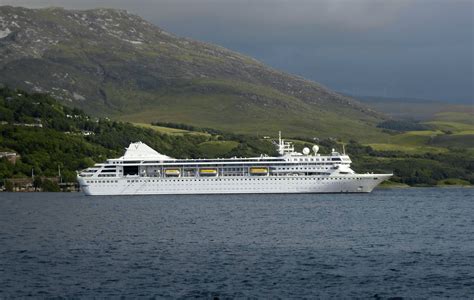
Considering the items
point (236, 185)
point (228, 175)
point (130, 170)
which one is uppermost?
point (130, 170)

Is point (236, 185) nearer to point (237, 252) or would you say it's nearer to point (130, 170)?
point (130, 170)

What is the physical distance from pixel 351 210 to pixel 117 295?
69.7 m

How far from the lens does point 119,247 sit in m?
79.9

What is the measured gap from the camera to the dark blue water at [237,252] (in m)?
60.1

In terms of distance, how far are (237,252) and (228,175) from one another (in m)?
97.8

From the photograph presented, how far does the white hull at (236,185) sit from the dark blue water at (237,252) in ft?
126

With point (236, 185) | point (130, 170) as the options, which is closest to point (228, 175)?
point (236, 185)

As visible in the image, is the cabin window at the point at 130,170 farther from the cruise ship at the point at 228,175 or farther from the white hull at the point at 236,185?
the white hull at the point at 236,185

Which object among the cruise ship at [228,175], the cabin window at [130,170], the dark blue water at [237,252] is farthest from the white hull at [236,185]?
the dark blue water at [237,252]

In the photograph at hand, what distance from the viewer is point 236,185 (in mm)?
171250

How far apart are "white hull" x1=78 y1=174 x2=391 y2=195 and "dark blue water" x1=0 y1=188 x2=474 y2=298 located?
38.3m

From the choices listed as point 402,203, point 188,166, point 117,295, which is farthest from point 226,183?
point 117,295

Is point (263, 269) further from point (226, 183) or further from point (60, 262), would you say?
point (226, 183)

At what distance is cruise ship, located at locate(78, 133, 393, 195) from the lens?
16825 centimetres
